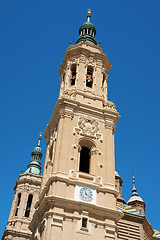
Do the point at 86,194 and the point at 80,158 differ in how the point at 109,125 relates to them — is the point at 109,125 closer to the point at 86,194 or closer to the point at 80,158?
the point at 80,158

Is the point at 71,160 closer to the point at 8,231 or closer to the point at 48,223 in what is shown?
the point at 48,223

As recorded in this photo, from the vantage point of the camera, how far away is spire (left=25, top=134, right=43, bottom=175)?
55.7 meters

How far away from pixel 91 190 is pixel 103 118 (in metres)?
7.56

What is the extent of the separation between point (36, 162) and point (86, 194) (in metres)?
33.3

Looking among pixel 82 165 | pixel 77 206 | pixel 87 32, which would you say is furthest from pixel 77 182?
pixel 87 32

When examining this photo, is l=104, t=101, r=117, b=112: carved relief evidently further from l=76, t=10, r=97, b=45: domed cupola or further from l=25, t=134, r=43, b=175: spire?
l=25, t=134, r=43, b=175: spire

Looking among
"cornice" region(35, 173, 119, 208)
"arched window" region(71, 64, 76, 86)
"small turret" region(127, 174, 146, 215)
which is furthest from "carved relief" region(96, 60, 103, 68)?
Result: "small turret" region(127, 174, 146, 215)

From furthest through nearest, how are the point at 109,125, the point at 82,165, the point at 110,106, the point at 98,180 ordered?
the point at 110,106, the point at 109,125, the point at 82,165, the point at 98,180

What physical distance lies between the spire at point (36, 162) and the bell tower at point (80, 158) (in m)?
21.9

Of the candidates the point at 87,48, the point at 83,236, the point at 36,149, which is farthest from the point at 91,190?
the point at 36,149

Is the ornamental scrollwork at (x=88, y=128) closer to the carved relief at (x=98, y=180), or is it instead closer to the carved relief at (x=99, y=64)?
the carved relief at (x=98, y=180)

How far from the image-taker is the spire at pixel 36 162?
5567cm

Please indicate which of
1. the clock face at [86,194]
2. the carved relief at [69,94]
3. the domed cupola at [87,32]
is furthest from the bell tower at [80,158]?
the domed cupola at [87,32]

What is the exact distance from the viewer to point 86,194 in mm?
26656
